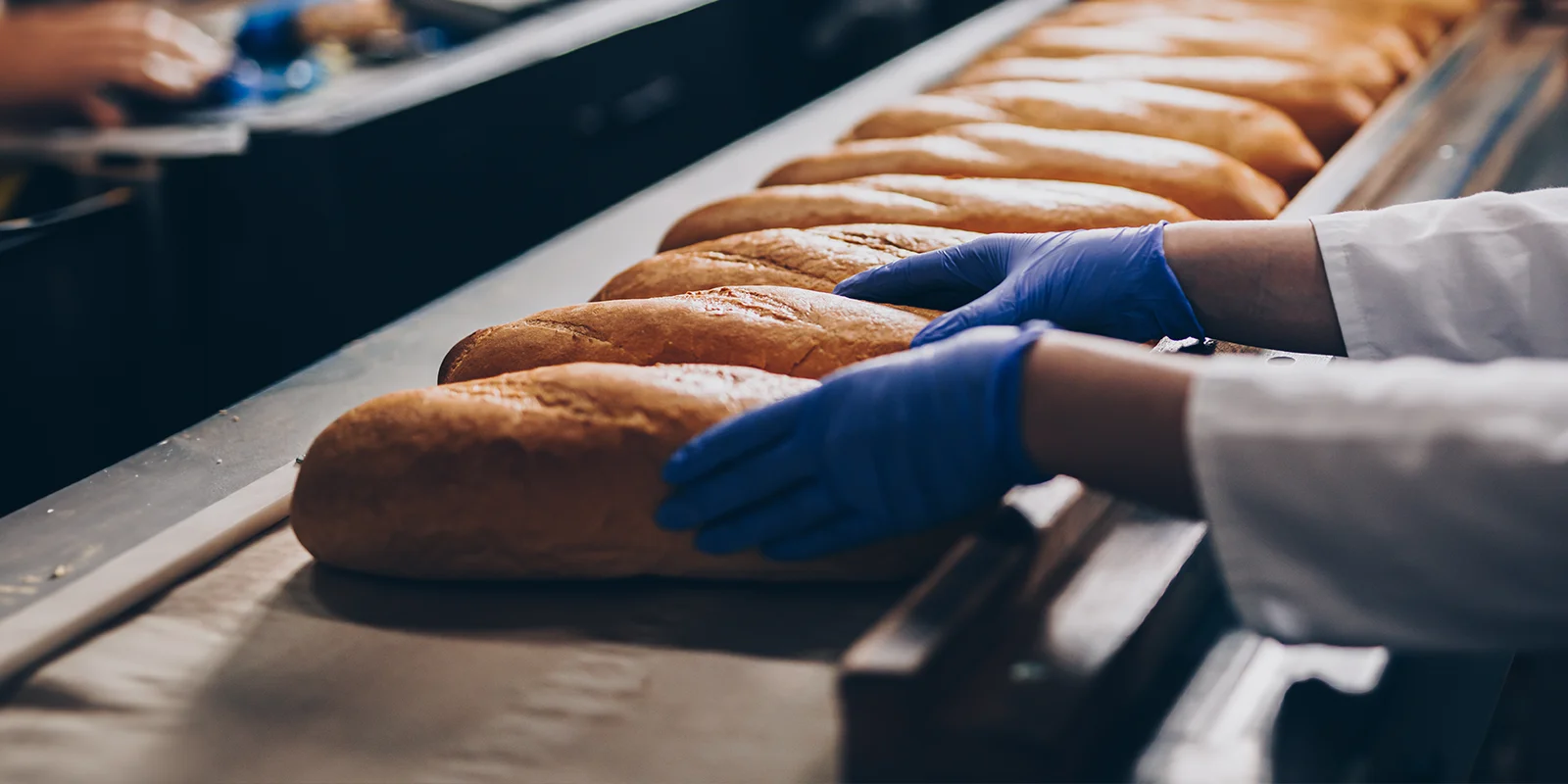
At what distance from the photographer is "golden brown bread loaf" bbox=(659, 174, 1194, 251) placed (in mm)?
1605

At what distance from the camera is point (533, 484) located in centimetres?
111

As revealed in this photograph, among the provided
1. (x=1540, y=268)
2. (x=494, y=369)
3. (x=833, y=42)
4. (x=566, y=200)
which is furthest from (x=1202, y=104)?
(x=833, y=42)

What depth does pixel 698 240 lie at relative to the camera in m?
1.76

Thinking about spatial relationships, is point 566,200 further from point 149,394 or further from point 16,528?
point 16,528

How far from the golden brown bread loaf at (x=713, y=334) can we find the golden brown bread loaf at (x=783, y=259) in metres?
0.11

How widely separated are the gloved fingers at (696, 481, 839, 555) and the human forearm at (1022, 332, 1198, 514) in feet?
0.61

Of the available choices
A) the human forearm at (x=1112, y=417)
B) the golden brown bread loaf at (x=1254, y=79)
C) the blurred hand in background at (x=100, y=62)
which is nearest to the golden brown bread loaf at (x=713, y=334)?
the human forearm at (x=1112, y=417)

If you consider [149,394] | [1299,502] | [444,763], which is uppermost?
[1299,502]

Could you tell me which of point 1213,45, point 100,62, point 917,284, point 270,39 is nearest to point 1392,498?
point 917,284

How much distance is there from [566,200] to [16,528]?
7.81 ft

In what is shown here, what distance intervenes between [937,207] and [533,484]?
2.53 feet

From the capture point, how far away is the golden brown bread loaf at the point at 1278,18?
7.88ft

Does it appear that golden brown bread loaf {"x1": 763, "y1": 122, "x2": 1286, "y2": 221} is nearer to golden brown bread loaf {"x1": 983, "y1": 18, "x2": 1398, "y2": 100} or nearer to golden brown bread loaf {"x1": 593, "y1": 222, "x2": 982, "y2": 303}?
golden brown bread loaf {"x1": 593, "y1": 222, "x2": 982, "y2": 303}

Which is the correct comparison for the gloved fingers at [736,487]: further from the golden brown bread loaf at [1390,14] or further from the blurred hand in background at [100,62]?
the blurred hand in background at [100,62]
